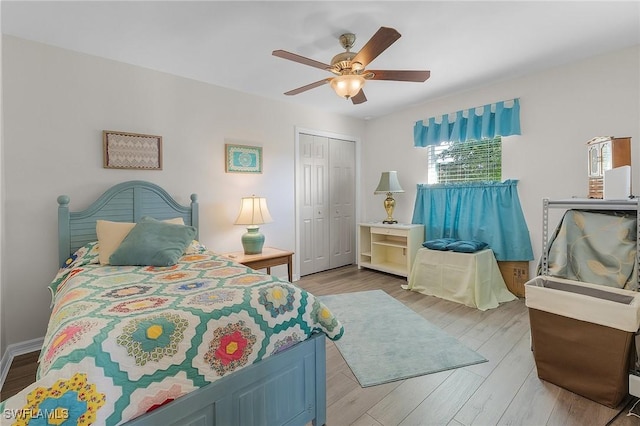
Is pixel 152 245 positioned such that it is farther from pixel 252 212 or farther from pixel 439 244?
pixel 439 244

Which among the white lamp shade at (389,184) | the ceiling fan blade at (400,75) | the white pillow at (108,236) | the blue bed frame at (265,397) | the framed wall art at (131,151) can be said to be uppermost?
the ceiling fan blade at (400,75)

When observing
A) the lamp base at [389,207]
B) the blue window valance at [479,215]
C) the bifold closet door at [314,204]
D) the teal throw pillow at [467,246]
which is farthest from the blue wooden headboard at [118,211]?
the blue window valance at [479,215]

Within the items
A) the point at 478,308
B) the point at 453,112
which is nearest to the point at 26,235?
the point at 478,308

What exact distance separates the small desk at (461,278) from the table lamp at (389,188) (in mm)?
914

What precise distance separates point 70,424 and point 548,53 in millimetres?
3965

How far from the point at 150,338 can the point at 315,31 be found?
227cm

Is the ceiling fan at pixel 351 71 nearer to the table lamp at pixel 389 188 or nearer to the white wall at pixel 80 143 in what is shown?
the white wall at pixel 80 143

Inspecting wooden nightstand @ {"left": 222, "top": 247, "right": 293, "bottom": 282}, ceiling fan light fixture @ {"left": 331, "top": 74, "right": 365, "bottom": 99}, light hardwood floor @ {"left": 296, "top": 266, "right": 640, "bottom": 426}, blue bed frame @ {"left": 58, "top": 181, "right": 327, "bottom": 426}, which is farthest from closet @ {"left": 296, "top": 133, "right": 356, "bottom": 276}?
blue bed frame @ {"left": 58, "top": 181, "right": 327, "bottom": 426}

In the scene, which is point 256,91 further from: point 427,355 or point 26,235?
point 427,355

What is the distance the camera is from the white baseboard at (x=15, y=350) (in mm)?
2086

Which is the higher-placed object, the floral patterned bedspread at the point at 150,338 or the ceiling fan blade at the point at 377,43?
the ceiling fan blade at the point at 377,43

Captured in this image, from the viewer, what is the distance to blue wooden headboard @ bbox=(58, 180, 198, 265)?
241 centimetres

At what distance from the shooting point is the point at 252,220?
3.25 metres

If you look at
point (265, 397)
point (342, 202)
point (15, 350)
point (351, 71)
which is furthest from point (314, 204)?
point (15, 350)
